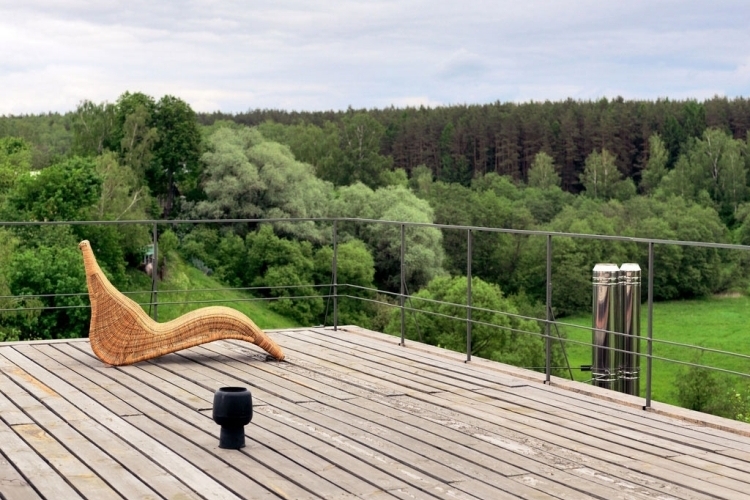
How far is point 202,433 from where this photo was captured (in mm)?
4430

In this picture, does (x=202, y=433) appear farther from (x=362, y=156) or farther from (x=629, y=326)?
(x=362, y=156)

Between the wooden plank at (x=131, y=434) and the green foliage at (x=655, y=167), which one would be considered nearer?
the wooden plank at (x=131, y=434)

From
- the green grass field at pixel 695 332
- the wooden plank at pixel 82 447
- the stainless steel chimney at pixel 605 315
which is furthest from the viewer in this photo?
the green grass field at pixel 695 332

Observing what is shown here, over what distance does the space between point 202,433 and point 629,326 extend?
193 inches

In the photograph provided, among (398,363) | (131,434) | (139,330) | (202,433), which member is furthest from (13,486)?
(398,363)

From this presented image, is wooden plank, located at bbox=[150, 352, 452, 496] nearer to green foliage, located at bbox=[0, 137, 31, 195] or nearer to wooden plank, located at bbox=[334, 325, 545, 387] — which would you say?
wooden plank, located at bbox=[334, 325, 545, 387]

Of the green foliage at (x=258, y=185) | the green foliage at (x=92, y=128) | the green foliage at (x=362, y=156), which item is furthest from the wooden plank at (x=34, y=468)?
the green foliage at (x=362, y=156)

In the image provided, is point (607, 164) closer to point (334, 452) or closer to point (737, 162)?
point (737, 162)

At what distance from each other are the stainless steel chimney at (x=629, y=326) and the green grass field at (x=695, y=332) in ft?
117

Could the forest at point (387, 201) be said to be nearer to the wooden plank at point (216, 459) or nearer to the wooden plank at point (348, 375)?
the wooden plank at point (348, 375)

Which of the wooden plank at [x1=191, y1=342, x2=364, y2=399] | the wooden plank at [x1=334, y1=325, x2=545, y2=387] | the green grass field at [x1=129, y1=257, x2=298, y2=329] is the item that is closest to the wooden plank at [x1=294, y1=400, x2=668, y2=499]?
the wooden plank at [x1=191, y1=342, x2=364, y2=399]

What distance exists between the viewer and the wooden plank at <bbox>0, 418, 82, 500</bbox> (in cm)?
354

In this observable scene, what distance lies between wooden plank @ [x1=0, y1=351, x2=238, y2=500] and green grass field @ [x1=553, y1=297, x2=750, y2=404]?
39.6 meters

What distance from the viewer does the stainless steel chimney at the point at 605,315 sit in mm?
8406
